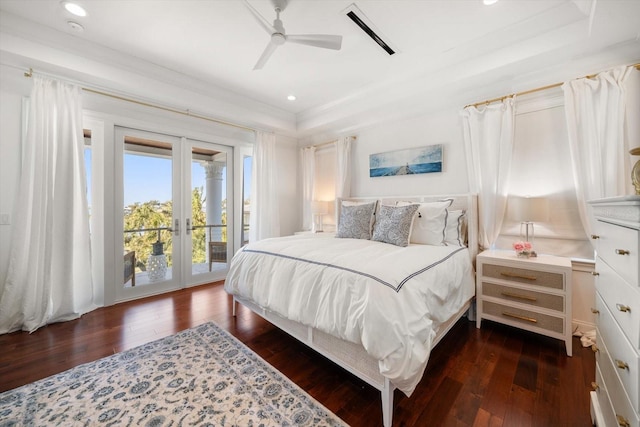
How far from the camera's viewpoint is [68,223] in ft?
8.77

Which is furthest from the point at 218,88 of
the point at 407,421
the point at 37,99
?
the point at 407,421

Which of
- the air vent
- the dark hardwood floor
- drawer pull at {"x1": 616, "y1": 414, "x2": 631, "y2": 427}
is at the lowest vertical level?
the dark hardwood floor

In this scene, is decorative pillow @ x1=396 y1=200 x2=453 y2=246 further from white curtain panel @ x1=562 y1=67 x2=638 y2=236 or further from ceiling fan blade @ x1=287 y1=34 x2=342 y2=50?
ceiling fan blade @ x1=287 y1=34 x2=342 y2=50

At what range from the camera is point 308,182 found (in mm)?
4809

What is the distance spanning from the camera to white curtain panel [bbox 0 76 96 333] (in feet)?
8.08

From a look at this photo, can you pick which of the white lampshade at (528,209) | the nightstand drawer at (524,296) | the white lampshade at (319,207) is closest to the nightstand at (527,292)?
the nightstand drawer at (524,296)

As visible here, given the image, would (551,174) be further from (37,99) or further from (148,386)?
(37,99)

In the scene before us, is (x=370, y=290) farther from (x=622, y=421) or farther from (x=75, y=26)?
(x=75, y=26)

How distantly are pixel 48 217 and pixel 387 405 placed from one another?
349cm

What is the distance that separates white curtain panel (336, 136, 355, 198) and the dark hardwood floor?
239cm

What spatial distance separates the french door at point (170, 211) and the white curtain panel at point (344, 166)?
1.84 m

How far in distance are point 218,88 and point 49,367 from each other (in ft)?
11.3

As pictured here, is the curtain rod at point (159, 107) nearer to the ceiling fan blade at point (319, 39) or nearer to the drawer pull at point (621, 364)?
the ceiling fan blade at point (319, 39)

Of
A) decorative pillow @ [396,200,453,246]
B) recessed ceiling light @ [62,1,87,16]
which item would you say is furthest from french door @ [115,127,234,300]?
decorative pillow @ [396,200,453,246]
